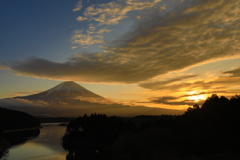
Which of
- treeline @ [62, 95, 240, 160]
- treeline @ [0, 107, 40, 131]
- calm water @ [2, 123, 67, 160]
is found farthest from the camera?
treeline @ [0, 107, 40, 131]

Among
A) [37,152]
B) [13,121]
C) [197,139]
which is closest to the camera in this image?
[197,139]

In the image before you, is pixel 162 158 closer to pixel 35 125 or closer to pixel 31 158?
pixel 31 158

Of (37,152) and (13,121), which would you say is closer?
(37,152)

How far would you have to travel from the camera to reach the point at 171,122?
2392 inches

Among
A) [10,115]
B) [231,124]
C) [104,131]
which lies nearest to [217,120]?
[231,124]

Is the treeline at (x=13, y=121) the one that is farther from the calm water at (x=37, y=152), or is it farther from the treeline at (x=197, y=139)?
the treeline at (x=197, y=139)

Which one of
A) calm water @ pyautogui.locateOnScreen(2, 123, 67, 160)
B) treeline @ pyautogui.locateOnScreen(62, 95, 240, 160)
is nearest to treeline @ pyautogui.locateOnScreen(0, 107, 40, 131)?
calm water @ pyautogui.locateOnScreen(2, 123, 67, 160)

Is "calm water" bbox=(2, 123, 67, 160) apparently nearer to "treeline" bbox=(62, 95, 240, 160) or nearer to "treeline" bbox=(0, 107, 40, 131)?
"treeline" bbox=(62, 95, 240, 160)

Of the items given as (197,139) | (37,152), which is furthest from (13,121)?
(197,139)

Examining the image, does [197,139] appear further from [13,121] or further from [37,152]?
[13,121]

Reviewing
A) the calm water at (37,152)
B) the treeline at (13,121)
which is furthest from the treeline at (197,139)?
the treeline at (13,121)

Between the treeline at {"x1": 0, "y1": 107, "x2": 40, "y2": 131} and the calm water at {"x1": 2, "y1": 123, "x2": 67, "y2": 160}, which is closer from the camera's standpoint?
the calm water at {"x1": 2, "y1": 123, "x2": 67, "y2": 160}

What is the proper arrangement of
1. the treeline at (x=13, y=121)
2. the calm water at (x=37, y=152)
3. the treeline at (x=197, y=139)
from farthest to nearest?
1. the treeline at (x=13, y=121)
2. the calm water at (x=37, y=152)
3. the treeline at (x=197, y=139)

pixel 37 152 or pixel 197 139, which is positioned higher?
pixel 197 139
